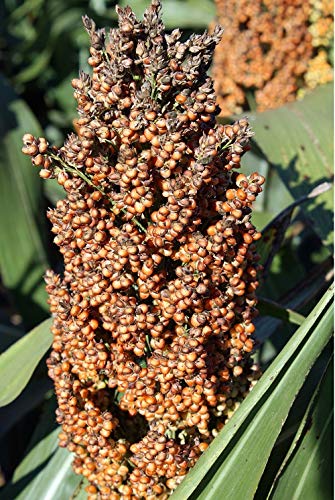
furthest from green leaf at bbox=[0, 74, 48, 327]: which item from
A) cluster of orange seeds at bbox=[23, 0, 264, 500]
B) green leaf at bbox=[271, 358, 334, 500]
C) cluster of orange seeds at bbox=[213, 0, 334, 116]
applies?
green leaf at bbox=[271, 358, 334, 500]

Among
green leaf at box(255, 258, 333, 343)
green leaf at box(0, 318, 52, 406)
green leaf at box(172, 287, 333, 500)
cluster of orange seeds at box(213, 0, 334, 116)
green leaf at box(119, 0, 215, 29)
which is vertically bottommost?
green leaf at box(172, 287, 333, 500)

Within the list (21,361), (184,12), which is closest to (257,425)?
(21,361)

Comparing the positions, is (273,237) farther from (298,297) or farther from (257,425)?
(257,425)

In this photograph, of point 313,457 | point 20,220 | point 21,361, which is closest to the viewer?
point 313,457

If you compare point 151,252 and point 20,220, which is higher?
point 20,220

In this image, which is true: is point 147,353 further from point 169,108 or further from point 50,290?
point 169,108

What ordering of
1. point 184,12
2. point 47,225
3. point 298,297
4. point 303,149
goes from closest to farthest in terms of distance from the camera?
point 298,297
point 303,149
point 47,225
point 184,12

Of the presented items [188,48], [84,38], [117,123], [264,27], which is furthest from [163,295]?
[84,38]

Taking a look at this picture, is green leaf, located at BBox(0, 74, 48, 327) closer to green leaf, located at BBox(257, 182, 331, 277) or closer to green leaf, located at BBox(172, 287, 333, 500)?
green leaf, located at BBox(257, 182, 331, 277)
